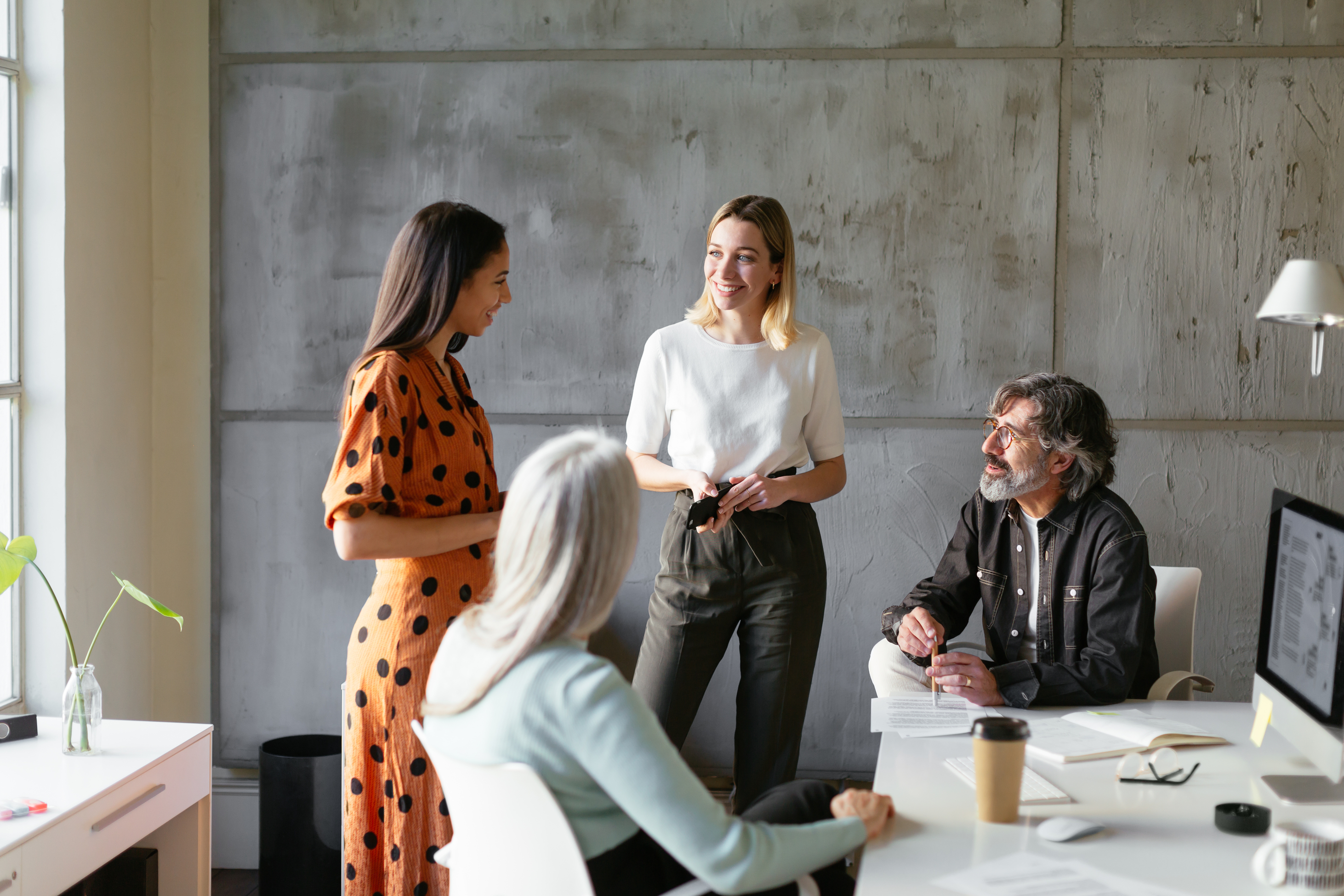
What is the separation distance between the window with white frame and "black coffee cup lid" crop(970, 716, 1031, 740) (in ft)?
9.65

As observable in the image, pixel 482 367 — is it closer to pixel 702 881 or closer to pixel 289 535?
pixel 289 535

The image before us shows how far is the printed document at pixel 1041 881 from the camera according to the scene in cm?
139

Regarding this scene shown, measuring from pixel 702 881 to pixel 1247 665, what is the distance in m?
2.82

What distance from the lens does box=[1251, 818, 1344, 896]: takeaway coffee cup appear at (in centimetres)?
139

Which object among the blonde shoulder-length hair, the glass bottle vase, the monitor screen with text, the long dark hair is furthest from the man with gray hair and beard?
the glass bottle vase

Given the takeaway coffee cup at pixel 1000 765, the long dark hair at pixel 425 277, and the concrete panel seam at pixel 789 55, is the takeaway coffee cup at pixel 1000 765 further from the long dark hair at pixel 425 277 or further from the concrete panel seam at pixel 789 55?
the concrete panel seam at pixel 789 55

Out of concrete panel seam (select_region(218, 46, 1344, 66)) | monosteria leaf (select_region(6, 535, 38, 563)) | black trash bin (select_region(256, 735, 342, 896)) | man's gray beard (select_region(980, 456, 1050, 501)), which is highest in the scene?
concrete panel seam (select_region(218, 46, 1344, 66))

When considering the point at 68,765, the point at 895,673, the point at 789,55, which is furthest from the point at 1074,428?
the point at 68,765

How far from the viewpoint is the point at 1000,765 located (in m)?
1.62

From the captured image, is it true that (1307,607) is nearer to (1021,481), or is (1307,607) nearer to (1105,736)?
(1105,736)

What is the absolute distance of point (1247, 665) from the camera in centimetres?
367

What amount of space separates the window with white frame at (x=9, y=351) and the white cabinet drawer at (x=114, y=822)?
0.89 metres

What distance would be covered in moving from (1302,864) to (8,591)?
11.2 ft

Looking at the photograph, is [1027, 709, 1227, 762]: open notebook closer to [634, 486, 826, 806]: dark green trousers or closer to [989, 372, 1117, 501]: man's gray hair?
[989, 372, 1117, 501]: man's gray hair
